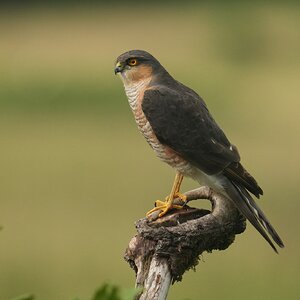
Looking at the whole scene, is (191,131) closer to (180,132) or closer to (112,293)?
(180,132)

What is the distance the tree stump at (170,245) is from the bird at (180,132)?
0.28 m

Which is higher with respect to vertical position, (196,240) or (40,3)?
(40,3)

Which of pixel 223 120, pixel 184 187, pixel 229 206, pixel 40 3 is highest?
pixel 40 3

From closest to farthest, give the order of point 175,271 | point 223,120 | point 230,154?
point 175,271, point 230,154, point 223,120

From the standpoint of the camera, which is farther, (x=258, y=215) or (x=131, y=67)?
(x=131, y=67)

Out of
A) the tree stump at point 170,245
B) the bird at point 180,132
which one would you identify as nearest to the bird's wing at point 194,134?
the bird at point 180,132

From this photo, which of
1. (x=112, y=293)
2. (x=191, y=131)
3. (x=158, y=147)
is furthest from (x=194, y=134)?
(x=112, y=293)

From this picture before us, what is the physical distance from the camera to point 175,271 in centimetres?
348

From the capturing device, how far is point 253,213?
13.1 feet

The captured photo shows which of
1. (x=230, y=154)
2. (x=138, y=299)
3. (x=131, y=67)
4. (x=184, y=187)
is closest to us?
(x=138, y=299)

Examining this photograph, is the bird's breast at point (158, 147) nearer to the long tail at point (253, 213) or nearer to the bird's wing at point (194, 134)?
the bird's wing at point (194, 134)

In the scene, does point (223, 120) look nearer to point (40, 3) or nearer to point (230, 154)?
point (40, 3)

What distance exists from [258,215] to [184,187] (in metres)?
7.25

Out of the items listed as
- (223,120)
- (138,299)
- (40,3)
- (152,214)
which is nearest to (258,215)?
(152,214)
